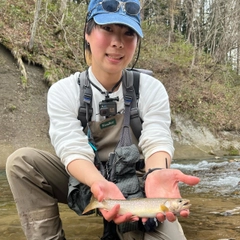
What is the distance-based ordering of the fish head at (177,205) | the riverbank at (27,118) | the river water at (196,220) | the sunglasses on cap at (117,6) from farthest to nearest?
the riverbank at (27,118)
the river water at (196,220)
the sunglasses on cap at (117,6)
the fish head at (177,205)

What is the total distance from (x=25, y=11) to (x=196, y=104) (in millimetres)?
7938

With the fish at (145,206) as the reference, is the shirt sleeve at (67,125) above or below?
above

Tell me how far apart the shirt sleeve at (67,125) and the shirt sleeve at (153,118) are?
1.31ft

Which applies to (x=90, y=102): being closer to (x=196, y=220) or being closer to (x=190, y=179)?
(x=190, y=179)

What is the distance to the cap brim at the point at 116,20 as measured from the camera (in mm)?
2203

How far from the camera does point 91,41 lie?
241 centimetres

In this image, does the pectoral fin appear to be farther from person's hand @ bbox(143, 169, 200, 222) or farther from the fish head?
person's hand @ bbox(143, 169, 200, 222)

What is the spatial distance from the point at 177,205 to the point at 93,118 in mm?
999

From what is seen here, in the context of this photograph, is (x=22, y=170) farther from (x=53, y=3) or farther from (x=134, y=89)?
(x=53, y=3)

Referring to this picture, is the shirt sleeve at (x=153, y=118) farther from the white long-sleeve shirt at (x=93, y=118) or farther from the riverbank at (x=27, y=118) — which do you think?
the riverbank at (x=27, y=118)

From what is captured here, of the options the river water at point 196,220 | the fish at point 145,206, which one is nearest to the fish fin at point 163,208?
the fish at point 145,206

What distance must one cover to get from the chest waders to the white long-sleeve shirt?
2.1 inches

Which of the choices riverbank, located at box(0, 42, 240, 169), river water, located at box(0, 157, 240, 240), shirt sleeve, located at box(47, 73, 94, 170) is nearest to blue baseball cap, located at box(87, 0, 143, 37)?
shirt sleeve, located at box(47, 73, 94, 170)

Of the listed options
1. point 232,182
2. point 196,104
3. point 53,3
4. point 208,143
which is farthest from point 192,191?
point 53,3
